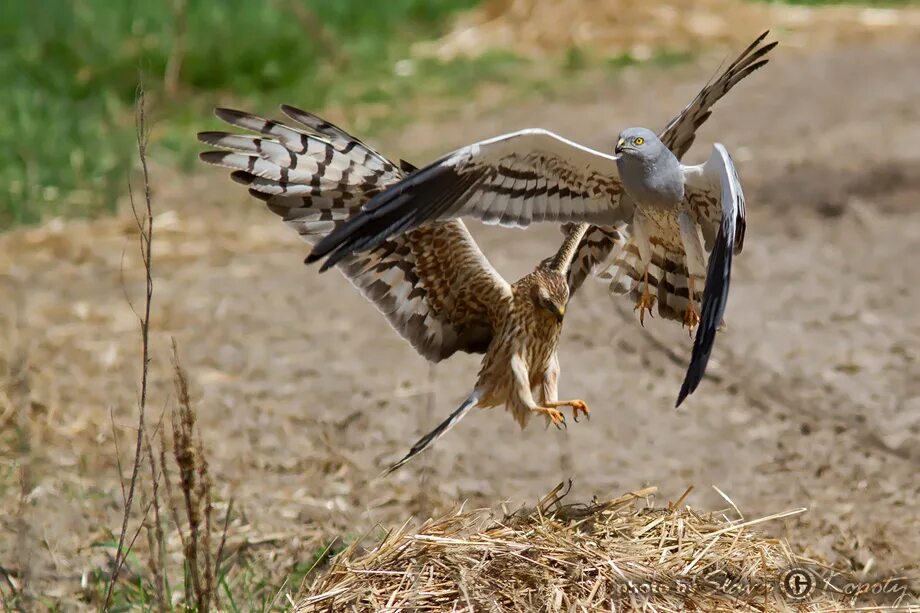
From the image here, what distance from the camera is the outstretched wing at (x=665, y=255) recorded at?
14.4ft

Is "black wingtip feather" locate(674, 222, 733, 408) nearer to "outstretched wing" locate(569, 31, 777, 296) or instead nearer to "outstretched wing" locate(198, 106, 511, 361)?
"outstretched wing" locate(569, 31, 777, 296)

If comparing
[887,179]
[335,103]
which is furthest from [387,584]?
[335,103]

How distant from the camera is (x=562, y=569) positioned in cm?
352

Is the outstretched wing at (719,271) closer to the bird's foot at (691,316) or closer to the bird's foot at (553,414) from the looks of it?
the bird's foot at (691,316)

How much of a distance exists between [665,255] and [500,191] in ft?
2.52

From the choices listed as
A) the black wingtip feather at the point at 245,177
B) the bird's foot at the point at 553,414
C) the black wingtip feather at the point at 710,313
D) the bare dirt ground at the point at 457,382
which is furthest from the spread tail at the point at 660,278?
the black wingtip feather at the point at 245,177

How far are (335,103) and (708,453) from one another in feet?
22.8

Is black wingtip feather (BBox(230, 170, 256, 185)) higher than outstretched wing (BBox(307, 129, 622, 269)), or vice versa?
black wingtip feather (BBox(230, 170, 256, 185))

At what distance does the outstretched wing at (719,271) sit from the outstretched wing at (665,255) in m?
0.31

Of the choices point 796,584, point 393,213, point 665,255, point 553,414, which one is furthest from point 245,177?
point 796,584

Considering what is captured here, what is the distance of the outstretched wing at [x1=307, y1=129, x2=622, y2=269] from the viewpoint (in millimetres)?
3938

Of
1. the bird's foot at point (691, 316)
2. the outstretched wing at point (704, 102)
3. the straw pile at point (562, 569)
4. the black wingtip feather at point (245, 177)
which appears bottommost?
the straw pile at point (562, 569)

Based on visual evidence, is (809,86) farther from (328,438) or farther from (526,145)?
(526,145)

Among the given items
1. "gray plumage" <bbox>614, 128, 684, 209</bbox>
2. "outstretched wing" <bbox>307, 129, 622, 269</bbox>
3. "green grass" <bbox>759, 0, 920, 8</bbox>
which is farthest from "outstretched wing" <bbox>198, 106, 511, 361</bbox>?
"green grass" <bbox>759, 0, 920, 8</bbox>
